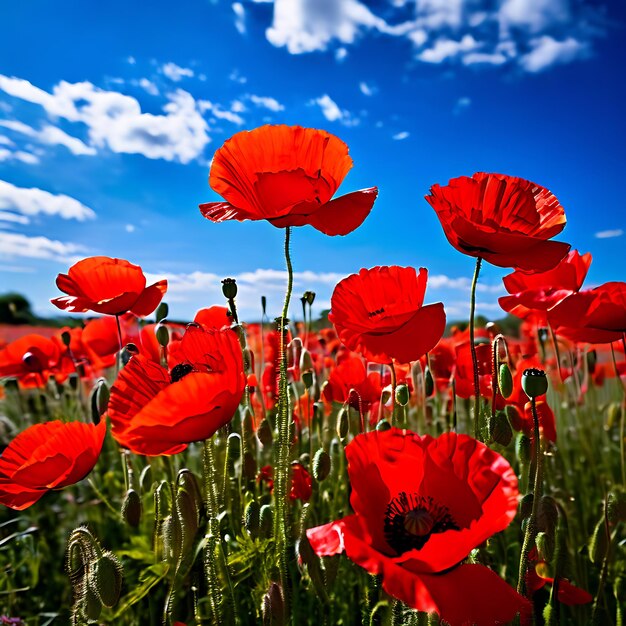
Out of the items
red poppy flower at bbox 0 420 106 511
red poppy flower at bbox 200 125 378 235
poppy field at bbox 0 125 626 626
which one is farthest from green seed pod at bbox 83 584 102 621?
red poppy flower at bbox 200 125 378 235

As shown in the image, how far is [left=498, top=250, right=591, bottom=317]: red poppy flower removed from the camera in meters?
1.53

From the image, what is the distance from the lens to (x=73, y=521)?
117 inches

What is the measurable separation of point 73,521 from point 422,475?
2.55 m

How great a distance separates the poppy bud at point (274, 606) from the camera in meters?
1.07

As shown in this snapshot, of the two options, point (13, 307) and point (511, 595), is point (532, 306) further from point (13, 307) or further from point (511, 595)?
point (13, 307)

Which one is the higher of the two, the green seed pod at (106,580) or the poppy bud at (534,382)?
the poppy bud at (534,382)

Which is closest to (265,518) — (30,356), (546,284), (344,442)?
(344,442)

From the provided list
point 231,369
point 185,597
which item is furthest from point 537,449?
point 185,597

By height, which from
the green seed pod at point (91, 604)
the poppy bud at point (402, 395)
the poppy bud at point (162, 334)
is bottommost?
the green seed pod at point (91, 604)

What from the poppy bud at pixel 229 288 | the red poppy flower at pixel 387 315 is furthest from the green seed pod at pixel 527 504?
the poppy bud at pixel 229 288

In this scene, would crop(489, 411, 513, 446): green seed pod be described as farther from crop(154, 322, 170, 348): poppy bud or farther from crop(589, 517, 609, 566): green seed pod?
crop(154, 322, 170, 348): poppy bud

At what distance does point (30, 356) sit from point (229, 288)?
1559 mm

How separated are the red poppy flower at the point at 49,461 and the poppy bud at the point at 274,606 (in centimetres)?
41

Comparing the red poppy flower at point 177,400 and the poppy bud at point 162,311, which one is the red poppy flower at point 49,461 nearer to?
the red poppy flower at point 177,400
